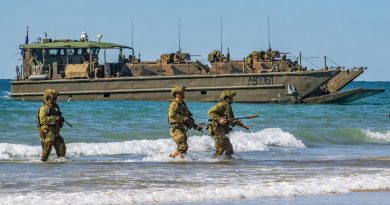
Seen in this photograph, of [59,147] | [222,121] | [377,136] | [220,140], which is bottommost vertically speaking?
[377,136]

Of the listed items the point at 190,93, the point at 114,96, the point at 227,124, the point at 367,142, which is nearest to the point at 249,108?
the point at 190,93

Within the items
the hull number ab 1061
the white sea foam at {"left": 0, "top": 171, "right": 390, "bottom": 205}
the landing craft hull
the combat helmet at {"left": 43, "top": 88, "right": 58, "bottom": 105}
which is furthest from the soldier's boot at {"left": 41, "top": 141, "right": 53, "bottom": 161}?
the hull number ab 1061

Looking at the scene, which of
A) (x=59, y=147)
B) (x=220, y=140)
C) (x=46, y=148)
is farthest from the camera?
(x=220, y=140)

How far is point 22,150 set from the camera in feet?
72.2

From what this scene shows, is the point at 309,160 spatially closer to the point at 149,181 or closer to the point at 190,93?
the point at 149,181

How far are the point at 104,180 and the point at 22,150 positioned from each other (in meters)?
6.97

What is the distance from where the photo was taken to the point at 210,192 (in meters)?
14.1

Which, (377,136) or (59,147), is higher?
(59,147)

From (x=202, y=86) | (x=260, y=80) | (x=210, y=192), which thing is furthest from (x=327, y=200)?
(x=202, y=86)

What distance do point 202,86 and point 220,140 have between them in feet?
88.1

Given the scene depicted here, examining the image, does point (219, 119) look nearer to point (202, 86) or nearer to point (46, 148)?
point (46, 148)

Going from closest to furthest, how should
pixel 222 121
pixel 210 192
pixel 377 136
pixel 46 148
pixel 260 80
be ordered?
1. pixel 210 192
2. pixel 46 148
3. pixel 222 121
4. pixel 377 136
5. pixel 260 80

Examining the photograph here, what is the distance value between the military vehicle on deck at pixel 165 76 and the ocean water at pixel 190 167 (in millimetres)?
12111

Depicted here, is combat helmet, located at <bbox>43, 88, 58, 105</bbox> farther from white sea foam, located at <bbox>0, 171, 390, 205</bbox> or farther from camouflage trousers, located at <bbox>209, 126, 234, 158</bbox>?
white sea foam, located at <bbox>0, 171, 390, 205</bbox>
